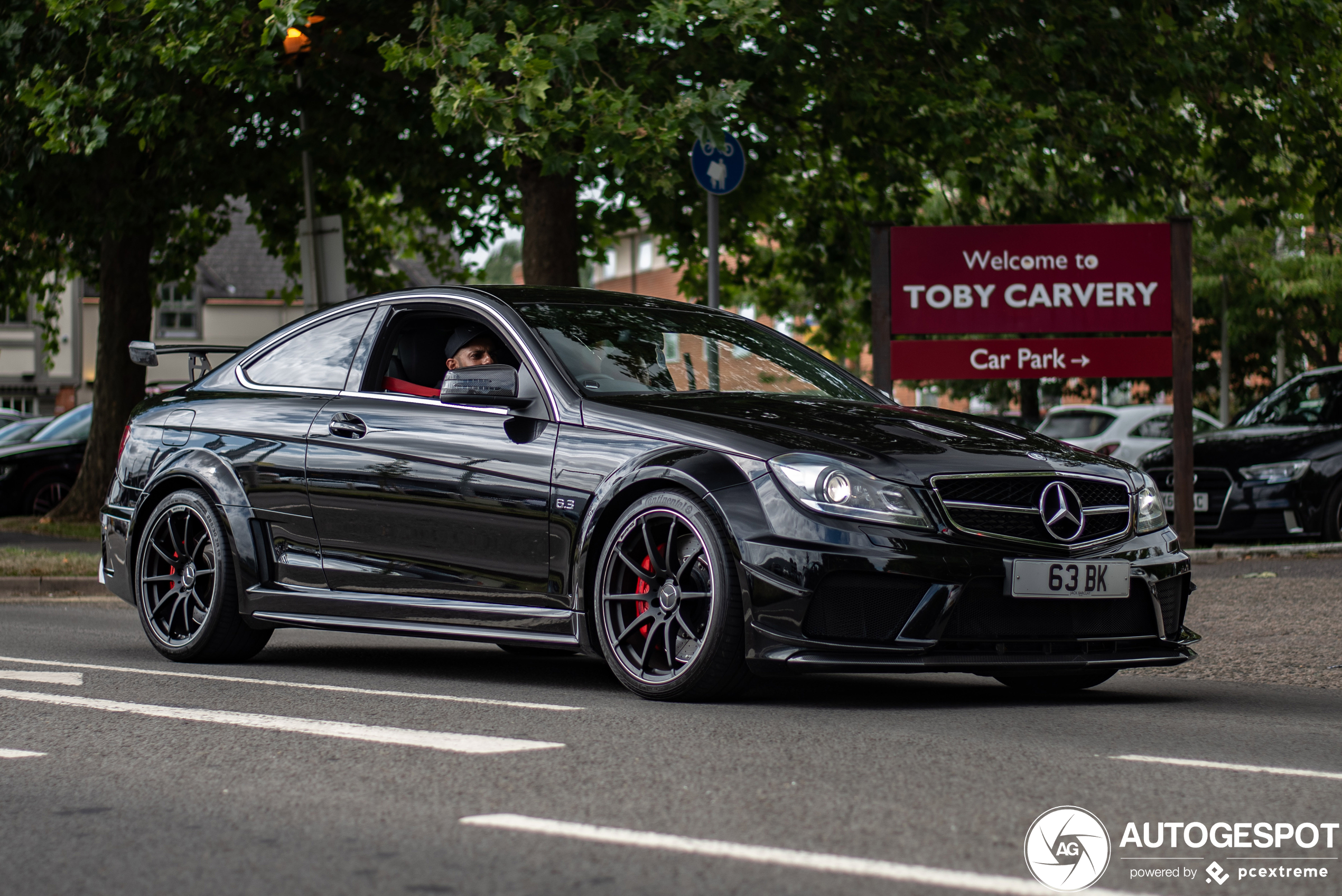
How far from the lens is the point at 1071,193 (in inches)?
669

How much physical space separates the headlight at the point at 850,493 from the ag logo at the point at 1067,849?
66.4 inches

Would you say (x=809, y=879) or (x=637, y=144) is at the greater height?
(x=637, y=144)

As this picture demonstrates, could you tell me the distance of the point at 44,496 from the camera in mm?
22438

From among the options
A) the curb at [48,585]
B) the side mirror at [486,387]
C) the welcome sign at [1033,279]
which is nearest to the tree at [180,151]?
the curb at [48,585]

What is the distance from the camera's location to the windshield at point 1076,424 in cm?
2209

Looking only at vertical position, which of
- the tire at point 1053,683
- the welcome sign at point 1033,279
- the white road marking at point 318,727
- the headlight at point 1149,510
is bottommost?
the tire at point 1053,683

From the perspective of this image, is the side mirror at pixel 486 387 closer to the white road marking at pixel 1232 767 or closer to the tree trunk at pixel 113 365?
the white road marking at pixel 1232 767

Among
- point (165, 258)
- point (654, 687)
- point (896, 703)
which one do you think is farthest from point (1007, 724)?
point (165, 258)

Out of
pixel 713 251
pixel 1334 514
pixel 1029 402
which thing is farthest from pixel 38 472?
pixel 1029 402

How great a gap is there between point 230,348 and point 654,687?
4.18m

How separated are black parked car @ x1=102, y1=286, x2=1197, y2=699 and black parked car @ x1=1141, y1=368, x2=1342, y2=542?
24.5ft

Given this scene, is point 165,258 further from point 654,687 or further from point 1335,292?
point 1335,292

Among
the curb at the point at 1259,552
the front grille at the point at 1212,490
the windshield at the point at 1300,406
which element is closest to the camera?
the curb at the point at 1259,552

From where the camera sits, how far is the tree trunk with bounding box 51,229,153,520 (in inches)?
771
